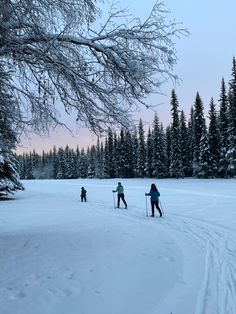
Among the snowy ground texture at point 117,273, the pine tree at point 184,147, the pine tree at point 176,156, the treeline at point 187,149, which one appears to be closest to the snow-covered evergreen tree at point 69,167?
the treeline at point 187,149

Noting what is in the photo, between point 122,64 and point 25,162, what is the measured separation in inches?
5865

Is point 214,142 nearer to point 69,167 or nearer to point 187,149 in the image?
point 187,149

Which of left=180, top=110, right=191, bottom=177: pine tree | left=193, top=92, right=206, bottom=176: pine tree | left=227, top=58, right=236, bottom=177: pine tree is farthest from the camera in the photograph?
left=180, top=110, right=191, bottom=177: pine tree

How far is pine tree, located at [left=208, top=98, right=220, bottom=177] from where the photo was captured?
57.7 metres

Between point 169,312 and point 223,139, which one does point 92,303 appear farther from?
point 223,139

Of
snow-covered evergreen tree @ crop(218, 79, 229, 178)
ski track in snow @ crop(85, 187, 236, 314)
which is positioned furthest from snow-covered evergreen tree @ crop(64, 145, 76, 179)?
ski track in snow @ crop(85, 187, 236, 314)

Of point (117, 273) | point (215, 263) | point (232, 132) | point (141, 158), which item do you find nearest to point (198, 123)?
point (232, 132)

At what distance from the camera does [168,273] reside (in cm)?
764

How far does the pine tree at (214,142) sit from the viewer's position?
189 feet

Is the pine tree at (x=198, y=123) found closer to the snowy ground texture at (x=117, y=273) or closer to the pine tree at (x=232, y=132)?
the pine tree at (x=232, y=132)

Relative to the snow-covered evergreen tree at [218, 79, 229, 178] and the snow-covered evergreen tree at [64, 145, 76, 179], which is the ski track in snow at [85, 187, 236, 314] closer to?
the snow-covered evergreen tree at [218, 79, 229, 178]

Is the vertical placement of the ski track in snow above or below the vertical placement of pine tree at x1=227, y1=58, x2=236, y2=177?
below

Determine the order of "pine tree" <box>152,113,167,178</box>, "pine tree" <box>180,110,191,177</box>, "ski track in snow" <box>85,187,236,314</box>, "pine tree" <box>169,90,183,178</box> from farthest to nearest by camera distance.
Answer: "pine tree" <box>152,113,167,178</box> < "pine tree" <box>180,110,191,177</box> < "pine tree" <box>169,90,183,178</box> < "ski track in snow" <box>85,187,236,314</box>

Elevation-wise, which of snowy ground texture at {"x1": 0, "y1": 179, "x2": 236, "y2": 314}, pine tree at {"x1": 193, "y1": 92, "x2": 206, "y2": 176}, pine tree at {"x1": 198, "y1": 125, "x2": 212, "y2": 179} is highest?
pine tree at {"x1": 193, "y1": 92, "x2": 206, "y2": 176}
